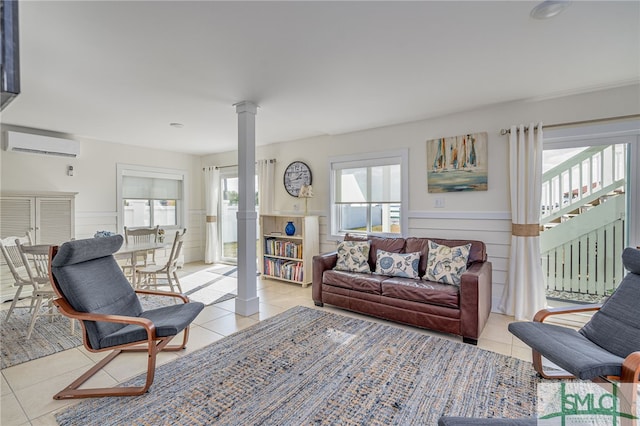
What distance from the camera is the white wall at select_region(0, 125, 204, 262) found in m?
4.38

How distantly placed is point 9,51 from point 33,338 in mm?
3128

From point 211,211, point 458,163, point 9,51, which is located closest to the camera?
point 9,51

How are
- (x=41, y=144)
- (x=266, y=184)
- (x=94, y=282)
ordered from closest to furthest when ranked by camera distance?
1. (x=94, y=282)
2. (x=41, y=144)
3. (x=266, y=184)

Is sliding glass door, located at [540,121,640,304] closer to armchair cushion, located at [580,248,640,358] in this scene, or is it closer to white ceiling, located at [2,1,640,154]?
white ceiling, located at [2,1,640,154]

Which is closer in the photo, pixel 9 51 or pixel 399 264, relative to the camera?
pixel 9 51

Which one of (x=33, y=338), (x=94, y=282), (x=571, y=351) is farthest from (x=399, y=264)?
(x=33, y=338)

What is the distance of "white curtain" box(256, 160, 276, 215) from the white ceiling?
1705 millimetres

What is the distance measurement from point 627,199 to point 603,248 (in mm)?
546

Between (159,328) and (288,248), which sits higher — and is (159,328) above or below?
below

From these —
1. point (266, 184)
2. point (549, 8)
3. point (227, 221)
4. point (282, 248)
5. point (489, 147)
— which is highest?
point (549, 8)

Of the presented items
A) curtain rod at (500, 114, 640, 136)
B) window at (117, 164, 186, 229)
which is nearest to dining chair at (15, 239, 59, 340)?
window at (117, 164, 186, 229)

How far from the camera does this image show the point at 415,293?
3064 mm

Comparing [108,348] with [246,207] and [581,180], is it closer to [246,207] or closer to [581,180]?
[246,207]

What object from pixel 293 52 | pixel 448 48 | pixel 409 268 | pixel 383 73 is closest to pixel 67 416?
pixel 293 52
